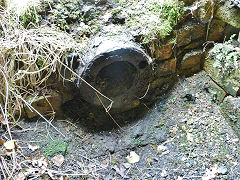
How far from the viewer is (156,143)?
7.90ft

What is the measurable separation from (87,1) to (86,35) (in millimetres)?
324

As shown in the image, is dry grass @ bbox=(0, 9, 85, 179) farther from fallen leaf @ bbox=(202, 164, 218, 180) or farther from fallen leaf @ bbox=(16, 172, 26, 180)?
fallen leaf @ bbox=(202, 164, 218, 180)

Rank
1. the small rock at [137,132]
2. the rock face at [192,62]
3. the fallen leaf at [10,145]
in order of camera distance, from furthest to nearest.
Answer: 1. the rock face at [192,62]
2. the small rock at [137,132]
3. the fallen leaf at [10,145]

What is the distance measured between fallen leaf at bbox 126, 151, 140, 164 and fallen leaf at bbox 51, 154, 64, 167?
22.0 inches

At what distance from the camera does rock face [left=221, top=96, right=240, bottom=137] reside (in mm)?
2328

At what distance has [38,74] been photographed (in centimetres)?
226

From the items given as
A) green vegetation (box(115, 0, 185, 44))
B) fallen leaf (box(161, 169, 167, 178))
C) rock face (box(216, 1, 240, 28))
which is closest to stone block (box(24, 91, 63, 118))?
green vegetation (box(115, 0, 185, 44))

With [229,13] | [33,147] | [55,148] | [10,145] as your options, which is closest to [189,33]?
[229,13]

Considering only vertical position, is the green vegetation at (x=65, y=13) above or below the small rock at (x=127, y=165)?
above

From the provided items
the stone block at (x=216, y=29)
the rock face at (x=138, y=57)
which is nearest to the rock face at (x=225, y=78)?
the rock face at (x=138, y=57)

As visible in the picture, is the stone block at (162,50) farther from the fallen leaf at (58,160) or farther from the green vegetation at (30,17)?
the fallen leaf at (58,160)

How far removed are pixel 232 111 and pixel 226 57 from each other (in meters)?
0.47

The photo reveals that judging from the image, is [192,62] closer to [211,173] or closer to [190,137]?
[190,137]

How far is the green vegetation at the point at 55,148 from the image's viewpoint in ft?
7.46
